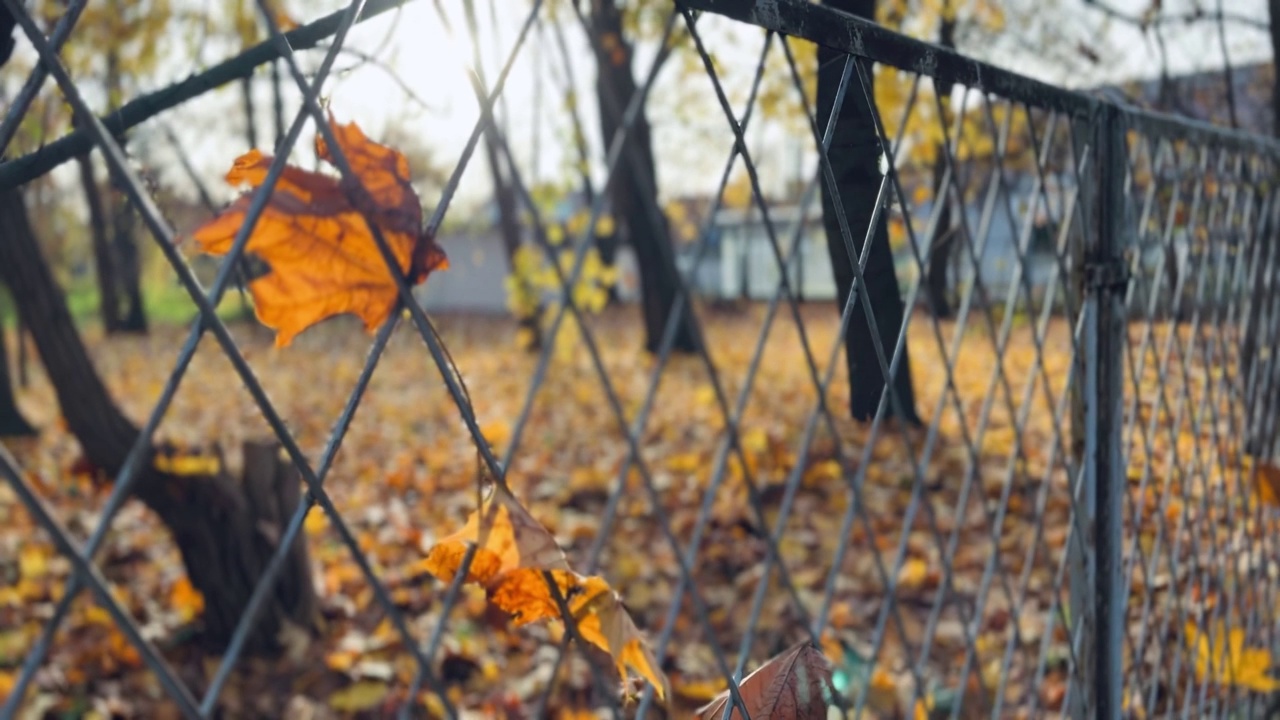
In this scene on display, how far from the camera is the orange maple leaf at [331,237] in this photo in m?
0.63

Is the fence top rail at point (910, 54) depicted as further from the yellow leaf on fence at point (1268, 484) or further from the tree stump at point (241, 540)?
the tree stump at point (241, 540)

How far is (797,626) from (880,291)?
1.77 metres

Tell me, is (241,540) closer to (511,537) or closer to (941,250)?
(941,250)

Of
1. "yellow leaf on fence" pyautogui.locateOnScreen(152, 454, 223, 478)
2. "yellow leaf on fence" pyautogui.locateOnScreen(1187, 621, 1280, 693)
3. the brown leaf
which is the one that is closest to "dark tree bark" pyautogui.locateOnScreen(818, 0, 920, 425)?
the brown leaf

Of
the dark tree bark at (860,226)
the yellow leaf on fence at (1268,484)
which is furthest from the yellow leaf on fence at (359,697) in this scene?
the yellow leaf on fence at (1268,484)

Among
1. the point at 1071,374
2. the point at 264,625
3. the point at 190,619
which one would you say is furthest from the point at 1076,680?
the point at 190,619

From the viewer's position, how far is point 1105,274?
1456mm

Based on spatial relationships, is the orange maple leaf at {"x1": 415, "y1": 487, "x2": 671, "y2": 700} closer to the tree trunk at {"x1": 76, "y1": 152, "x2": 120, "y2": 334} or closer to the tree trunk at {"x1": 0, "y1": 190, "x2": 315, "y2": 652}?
the tree trunk at {"x1": 0, "y1": 190, "x2": 315, "y2": 652}

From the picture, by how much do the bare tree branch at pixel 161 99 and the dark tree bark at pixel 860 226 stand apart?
2.00ft

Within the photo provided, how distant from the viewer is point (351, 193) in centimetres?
64

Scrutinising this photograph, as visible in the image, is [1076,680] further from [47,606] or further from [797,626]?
[47,606]

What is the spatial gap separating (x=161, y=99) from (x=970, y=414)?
3.35m

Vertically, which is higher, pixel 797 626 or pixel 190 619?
pixel 797 626

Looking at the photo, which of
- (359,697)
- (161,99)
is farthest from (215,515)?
(161,99)
